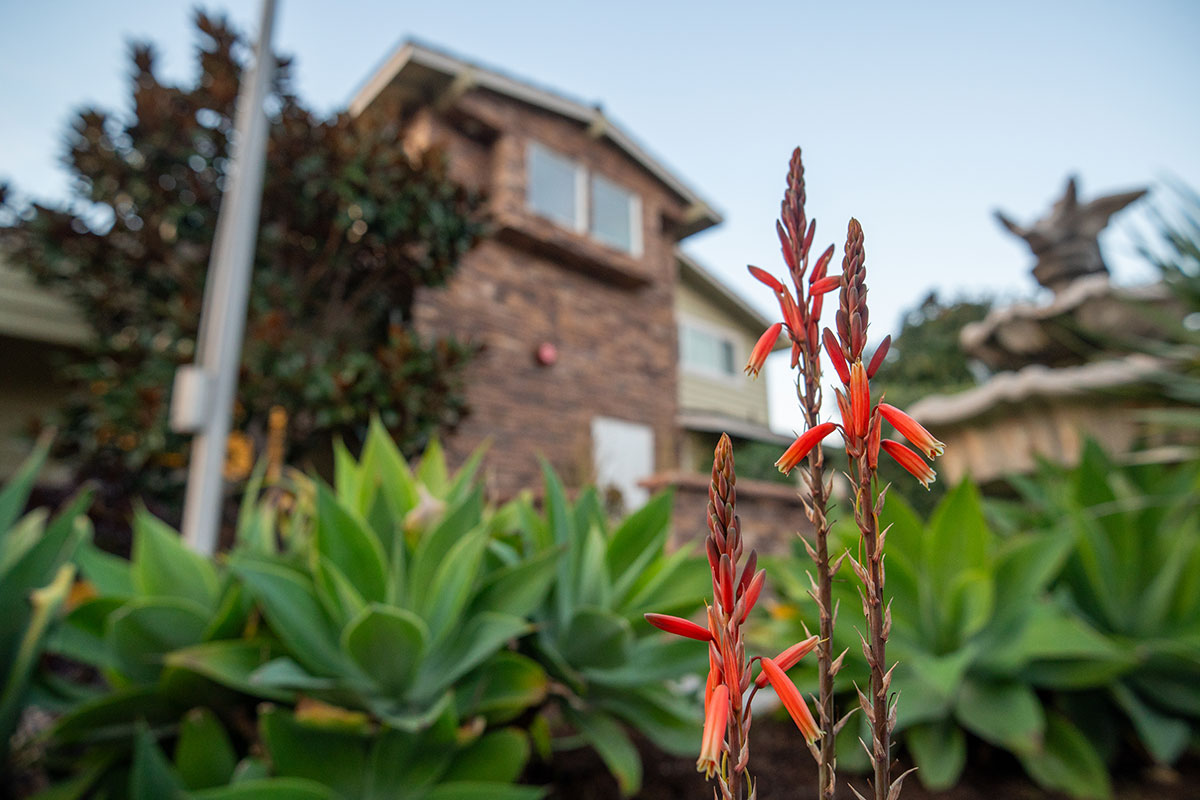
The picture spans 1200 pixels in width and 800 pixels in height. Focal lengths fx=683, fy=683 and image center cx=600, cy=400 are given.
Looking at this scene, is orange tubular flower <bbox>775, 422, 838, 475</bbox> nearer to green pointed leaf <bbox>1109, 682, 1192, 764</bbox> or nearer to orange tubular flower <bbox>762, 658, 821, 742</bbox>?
orange tubular flower <bbox>762, 658, 821, 742</bbox>

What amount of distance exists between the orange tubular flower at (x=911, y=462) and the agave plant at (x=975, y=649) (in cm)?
126

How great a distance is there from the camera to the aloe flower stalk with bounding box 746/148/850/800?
1.00 ft

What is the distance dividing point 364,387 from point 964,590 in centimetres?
446

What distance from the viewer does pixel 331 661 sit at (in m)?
1.32

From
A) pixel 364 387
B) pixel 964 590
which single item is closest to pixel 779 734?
pixel 964 590

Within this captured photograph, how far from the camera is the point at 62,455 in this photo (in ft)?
17.5

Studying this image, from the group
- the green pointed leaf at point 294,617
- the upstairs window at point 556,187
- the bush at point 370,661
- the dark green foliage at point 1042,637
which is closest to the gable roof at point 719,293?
the upstairs window at point 556,187

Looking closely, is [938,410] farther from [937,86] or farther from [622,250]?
[622,250]

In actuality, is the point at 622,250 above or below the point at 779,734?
above

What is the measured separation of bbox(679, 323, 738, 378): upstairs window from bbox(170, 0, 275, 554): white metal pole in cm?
978

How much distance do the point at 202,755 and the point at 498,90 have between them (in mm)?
8902

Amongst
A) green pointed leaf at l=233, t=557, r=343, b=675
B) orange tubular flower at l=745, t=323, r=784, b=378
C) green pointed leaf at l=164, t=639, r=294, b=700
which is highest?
orange tubular flower at l=745, t=323, r=784, b=378

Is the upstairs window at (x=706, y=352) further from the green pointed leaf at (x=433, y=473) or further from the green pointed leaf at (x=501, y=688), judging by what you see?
the green pointed leaf at (x=501, y=688)

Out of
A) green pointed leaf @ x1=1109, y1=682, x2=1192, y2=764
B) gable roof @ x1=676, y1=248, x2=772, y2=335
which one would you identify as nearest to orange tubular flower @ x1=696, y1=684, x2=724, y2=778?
green pointed leaf @ x1=1109, y1=682, x2=1192, y2=764
